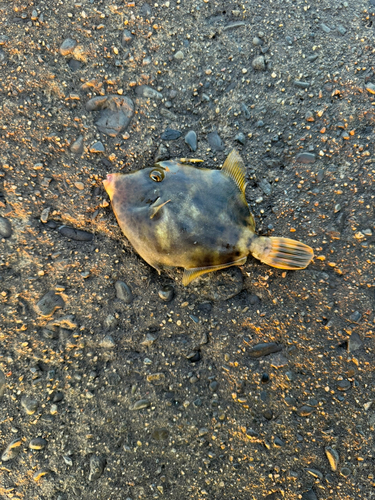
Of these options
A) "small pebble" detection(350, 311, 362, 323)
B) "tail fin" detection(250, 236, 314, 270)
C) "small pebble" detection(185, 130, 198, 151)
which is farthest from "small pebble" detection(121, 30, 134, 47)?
"small pebble" detection(350, 311, 362, 323)

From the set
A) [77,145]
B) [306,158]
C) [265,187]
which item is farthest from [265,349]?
[77,145]

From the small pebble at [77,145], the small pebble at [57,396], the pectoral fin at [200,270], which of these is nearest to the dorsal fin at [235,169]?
the pectoral fin at [200,270]

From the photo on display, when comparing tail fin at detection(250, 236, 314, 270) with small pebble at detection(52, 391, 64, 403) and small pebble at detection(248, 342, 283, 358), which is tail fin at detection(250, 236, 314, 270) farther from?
small pebble at detection(52, 391, 64, 403)

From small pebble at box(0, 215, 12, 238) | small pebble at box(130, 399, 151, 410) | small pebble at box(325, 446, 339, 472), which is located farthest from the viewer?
small pebble at box(0, 215, 12, 238)

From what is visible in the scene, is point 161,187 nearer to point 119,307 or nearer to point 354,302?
point 119,307

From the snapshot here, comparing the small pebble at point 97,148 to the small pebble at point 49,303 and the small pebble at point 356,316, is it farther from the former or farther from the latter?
the small pebble at point 356,316

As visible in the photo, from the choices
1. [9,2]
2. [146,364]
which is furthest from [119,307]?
[9,2]
